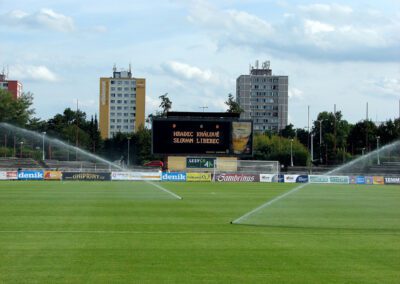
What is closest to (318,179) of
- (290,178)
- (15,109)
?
(290,178)

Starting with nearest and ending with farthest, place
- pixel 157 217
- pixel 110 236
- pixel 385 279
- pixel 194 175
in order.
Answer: pixel 385 279
pixel 110 236
pixel 157 217
pixel 194 175

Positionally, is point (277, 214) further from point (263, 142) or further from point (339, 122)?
point (339, 122)

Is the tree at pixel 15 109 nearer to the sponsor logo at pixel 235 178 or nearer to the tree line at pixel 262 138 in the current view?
the tree line at pixel 262 138

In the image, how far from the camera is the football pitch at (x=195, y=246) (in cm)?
1356

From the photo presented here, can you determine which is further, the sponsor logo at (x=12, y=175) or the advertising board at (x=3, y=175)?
the sponsor logo at (x=12, y=175)

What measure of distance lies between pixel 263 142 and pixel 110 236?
116783mm

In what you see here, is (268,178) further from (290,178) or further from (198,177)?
(198,177)

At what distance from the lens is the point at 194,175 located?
76500 mm

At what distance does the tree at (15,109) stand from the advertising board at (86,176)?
57003 millimetres

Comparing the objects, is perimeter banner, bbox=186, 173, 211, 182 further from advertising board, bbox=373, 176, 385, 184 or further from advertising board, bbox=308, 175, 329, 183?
advertising board, bbox=373, 176, 385, 184

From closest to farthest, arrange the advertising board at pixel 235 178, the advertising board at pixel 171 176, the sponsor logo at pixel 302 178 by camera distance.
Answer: the advertising board at pixel 171 176, the advertising board at pixel 235 178, the sponsor logo at pixel 302 178

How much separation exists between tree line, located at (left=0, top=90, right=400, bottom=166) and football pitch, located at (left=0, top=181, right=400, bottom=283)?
87107mm

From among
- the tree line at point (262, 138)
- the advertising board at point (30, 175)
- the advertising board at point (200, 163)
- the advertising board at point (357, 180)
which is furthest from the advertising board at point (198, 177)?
the tree line at point (262, 138)

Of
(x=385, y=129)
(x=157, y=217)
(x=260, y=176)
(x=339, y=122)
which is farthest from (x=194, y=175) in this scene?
(x=339, y=122)
